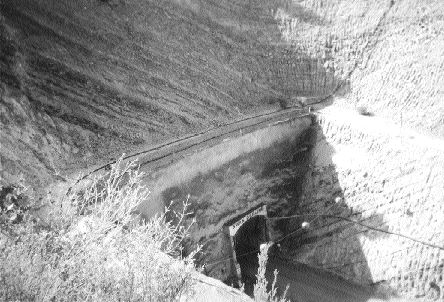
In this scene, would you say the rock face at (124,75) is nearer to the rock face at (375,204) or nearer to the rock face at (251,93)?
the rock face at (251,93)

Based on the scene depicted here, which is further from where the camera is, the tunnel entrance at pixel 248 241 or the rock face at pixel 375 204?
the tunnel entrance at pixel 248 241

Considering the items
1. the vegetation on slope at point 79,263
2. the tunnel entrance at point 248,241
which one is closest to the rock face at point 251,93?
the tunnel entrance at point 248,241

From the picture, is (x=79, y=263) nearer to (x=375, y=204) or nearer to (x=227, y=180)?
(x=227, y=180)

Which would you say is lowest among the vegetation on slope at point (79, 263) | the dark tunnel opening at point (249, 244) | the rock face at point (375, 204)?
the vegetation on slope at point (79, 263)

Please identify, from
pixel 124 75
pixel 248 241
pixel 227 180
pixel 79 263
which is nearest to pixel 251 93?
pixel 227 180

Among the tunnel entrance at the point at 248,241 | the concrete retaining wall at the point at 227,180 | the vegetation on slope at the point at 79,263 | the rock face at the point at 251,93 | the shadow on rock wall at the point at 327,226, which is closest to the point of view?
the vegetation on slope at the point at 79,263

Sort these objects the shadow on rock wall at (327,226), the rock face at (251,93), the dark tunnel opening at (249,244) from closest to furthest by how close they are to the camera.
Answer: the rock face at (251,93)
the shadow on rock wall at (327,226)
the dark tunnel opening at (249,244)

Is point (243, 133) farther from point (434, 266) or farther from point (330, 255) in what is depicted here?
point (434, 266)

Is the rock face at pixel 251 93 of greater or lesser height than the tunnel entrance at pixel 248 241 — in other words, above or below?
above
